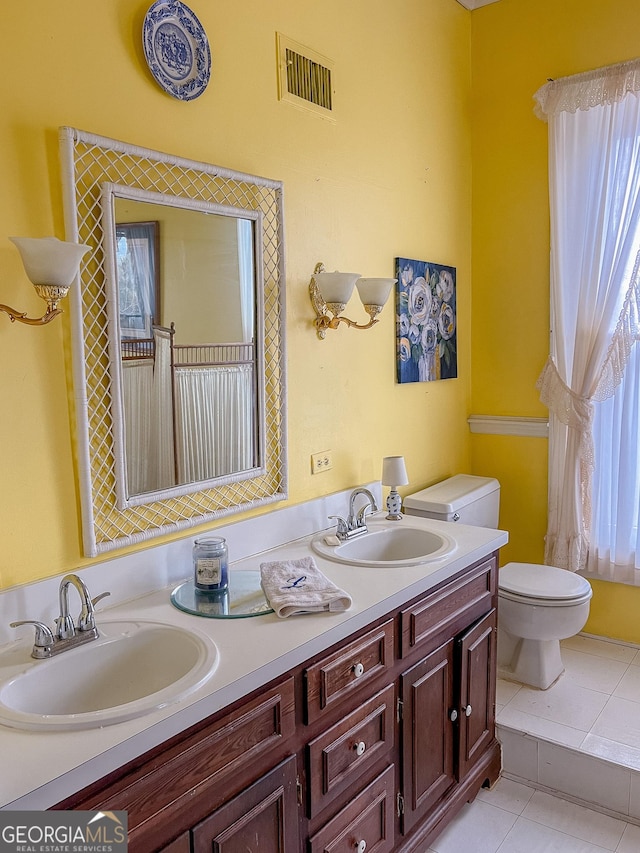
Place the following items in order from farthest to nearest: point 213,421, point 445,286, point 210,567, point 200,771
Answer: point 445,286
point 213,421
point 210,567
point 200,771

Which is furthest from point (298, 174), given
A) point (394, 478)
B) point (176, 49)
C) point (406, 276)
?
point (394, 478)

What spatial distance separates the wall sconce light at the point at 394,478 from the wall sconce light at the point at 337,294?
49 cm

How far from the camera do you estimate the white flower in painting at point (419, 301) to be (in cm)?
268

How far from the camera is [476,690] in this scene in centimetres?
209

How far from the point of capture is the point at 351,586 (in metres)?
1.70

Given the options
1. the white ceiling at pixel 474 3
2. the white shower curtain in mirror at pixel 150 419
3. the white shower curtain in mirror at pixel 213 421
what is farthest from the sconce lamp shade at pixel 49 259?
the white ceiling at pixel 474 3

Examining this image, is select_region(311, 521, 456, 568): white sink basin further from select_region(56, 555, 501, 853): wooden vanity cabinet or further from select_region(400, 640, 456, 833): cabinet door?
select_region(400, 640, 456, 833): cabinet door

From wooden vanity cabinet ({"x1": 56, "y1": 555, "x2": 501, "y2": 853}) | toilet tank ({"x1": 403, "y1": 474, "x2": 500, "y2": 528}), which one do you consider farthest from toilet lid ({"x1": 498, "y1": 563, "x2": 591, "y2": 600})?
wooden vanity cabinet ({"x1": 56, "y1": 555, "x2": 501, "y2": 853})

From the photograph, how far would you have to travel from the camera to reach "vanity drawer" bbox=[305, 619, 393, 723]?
1.42 meters

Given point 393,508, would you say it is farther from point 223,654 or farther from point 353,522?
point 223,654

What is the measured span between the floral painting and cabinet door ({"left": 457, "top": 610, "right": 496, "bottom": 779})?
1.03 m

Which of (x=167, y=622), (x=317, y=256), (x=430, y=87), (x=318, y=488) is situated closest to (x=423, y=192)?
(x=430, y=87)

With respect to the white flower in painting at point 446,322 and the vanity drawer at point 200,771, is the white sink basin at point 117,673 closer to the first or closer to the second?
the vanity drawer at point 200,771

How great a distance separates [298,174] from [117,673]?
5.04 ft
